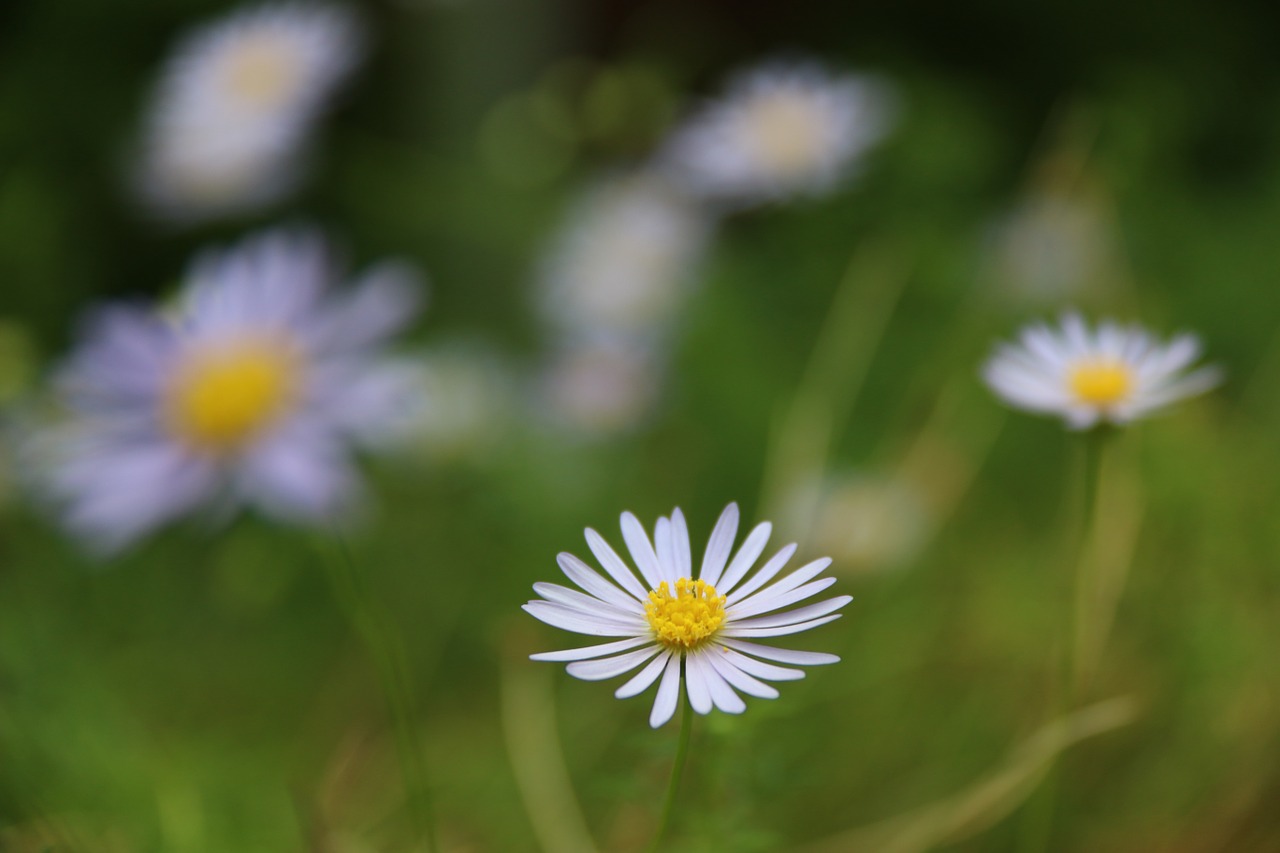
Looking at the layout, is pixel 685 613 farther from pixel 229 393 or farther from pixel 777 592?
pixel 229 393

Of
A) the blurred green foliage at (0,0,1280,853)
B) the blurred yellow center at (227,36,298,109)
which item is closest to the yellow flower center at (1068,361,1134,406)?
the blurred green foliage at (0,0,1280,853)

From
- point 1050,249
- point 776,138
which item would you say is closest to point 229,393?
point 776,138

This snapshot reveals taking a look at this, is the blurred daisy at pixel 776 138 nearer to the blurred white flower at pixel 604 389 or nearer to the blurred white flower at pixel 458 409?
the blurred white flower at pixel 604 389

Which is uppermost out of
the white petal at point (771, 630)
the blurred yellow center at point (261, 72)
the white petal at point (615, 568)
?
the blurred yellow center at point (261, 72)

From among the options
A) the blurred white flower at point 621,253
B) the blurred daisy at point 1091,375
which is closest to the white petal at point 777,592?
the blurred daisy at point 1091,375

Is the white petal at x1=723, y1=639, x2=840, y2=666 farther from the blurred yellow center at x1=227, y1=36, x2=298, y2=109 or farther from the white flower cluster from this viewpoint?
the blurred yellow center at x1=227, y1=36, x2=298, y2=109

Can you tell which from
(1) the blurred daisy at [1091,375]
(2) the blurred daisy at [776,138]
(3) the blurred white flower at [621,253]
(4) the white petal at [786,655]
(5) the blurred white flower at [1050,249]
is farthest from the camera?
(3) the blurred white flower at [621,253]
